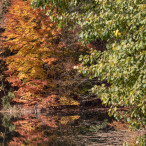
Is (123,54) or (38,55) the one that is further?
(38,55)

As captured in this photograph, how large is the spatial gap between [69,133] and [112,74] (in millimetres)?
6447

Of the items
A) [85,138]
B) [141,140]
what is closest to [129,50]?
[141,140]

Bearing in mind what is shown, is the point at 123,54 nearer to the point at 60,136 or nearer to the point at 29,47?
the point at 60,136

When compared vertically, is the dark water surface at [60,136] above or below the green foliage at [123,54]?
below

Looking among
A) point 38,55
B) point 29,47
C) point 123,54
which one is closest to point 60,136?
point 123,54

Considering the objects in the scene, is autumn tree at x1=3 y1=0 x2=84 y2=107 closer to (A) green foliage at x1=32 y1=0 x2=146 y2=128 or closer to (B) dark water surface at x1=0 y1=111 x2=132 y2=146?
(B) dark water surface at x1=0 y1=111 x2=132 y2=146

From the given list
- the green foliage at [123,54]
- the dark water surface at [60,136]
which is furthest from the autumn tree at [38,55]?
the green foliage at [123,54]

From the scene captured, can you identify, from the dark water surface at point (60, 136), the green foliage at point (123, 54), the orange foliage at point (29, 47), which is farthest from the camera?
the orange foliage at point (29, 47)

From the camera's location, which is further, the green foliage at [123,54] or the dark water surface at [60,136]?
the dark water surface at [60,136]

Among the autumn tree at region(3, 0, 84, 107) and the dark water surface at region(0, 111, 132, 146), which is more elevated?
the autumn tree at region(3, 0, 84, 107)

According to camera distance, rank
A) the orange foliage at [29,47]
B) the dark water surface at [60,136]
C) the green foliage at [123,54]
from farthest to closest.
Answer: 1. the orange foliage at [29,47]
2. the dark water surface at [60,136]
3. the green foliage at [123,54]

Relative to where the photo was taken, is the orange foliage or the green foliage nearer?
the green foliage

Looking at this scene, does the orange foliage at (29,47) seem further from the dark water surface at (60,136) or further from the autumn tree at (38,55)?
the dark water surface at (60,136)

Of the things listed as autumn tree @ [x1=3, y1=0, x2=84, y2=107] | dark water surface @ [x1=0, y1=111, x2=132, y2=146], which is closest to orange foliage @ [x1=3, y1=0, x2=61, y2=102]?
autumn tree @ [x1=3, y1=0, x2=84, y2=107]
